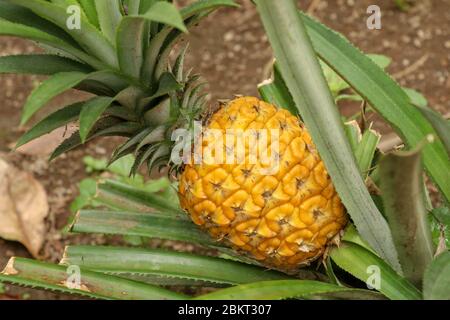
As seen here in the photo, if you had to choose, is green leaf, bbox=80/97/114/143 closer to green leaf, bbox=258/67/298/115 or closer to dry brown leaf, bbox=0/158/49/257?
green leaf, bbox=258/67/298/115

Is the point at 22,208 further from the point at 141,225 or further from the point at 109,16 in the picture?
the point at 109,16

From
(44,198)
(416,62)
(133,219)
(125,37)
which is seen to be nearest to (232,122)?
(125,37)

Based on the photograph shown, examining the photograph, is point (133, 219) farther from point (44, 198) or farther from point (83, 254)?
point (44, 198)

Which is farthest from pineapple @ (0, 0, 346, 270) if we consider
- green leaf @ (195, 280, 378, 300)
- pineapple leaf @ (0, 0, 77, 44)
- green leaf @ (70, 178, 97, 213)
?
green leaf @ (70, 178, 97, 213)

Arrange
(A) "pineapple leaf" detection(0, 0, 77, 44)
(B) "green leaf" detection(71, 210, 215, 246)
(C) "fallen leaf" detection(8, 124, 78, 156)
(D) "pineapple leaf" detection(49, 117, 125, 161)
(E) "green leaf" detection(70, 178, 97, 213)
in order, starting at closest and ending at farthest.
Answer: (A) "pineapple leaf" detection(0, 0, 77, 44), (D) "pineapple leaf" detection(49, 117, 125, 161), (B) "green leaf" detection(71, 210, 215, 246), (E) "green leaf" detection(70, 178, 97, 213), (C) "fallen leaf" detection(8, 124, 78, 156)

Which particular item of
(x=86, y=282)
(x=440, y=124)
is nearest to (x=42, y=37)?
(x=86, y=282)

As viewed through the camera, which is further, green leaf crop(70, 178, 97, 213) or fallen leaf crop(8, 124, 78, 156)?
fallen leaf crop(8, 124, 78, 156)

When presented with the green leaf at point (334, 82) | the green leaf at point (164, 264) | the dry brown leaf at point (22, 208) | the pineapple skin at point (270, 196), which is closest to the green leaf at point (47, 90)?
the pineapple skin at point (270, 196)
